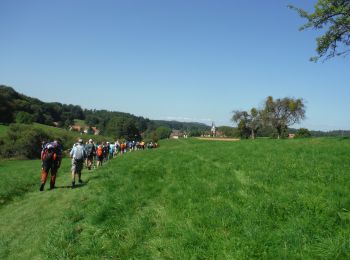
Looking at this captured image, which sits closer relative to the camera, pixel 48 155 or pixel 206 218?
pixel 206 218

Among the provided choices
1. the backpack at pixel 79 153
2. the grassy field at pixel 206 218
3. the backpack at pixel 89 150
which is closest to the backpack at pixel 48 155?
the backpack at pixel 79 153

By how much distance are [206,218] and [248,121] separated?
92.3 m

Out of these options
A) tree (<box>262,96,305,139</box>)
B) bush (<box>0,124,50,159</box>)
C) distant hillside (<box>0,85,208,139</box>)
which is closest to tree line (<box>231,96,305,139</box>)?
tree (<box>262,96,305,139</box>)

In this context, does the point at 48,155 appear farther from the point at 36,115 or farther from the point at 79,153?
the point at 36,115

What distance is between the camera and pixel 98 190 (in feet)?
41.0

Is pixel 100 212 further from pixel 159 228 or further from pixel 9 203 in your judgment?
pixel 9 203

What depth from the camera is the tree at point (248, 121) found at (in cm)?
9207

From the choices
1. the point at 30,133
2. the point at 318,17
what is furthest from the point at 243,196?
the point at 30,133

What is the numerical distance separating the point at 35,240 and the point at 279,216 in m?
5.47

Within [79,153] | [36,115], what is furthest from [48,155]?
[36,115]

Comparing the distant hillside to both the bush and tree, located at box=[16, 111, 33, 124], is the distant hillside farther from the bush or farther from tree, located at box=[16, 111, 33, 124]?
the bush

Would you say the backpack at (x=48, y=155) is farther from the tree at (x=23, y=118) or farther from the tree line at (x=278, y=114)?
the tree at (x=23, y=118)

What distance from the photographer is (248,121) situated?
318ft

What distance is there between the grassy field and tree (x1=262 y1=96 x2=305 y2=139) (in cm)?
7025
